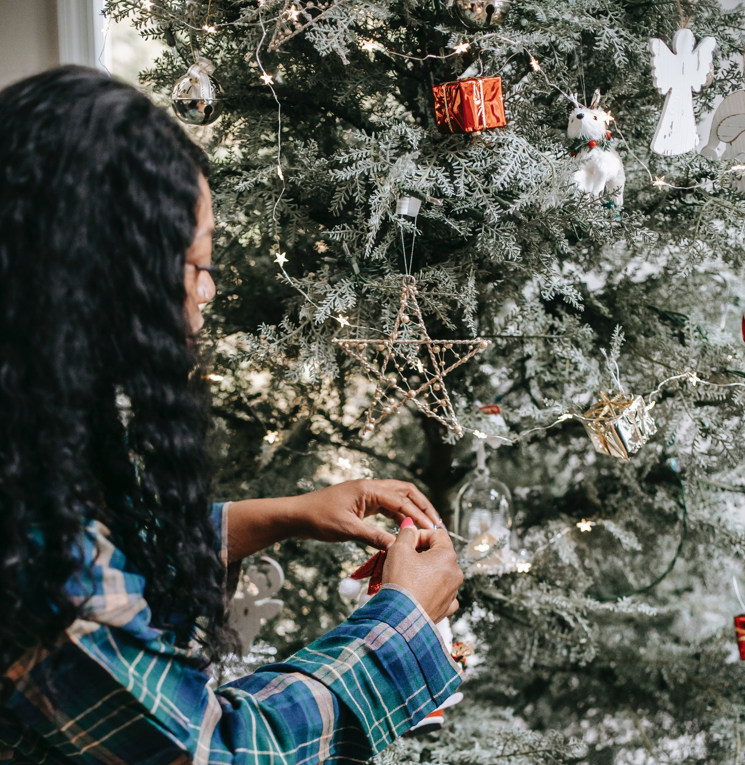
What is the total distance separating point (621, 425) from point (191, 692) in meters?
0.59

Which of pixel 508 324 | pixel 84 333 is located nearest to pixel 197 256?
pixel 84 333

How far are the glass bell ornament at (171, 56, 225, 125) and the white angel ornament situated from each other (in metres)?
0.53

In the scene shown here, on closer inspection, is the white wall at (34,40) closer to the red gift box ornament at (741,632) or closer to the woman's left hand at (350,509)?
the woman's left hand at (350,509)

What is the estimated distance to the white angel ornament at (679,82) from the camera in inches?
32.8

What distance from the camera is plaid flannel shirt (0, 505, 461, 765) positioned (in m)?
0.46

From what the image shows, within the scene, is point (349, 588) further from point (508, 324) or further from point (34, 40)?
point (34, 40)

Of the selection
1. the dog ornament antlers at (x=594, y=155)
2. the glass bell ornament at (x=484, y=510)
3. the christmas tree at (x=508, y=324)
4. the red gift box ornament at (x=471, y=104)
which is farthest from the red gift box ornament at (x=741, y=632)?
the red gift box ornament at (x=471, y=104)

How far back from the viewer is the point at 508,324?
1081 millimetres

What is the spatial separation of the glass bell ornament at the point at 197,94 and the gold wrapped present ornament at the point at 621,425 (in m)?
0.62

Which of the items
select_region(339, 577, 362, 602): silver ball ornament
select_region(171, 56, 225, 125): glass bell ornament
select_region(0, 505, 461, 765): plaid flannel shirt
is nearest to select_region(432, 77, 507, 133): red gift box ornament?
select_region(171, 56, 225, 125): glass bell ornament

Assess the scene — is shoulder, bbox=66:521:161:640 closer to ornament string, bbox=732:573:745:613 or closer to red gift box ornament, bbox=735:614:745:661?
red gift box ornament, bbox=735:614:745:661

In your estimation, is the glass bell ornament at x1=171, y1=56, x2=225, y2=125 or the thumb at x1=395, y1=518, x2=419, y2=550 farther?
the glass bell ornament at x1=171, y1=56, x2=225, y2=125

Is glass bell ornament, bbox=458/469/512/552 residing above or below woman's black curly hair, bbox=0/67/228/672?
below

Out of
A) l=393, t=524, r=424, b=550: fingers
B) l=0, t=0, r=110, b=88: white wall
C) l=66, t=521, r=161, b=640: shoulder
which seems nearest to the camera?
l=66, t=521, r=161, b=640: shoulder
